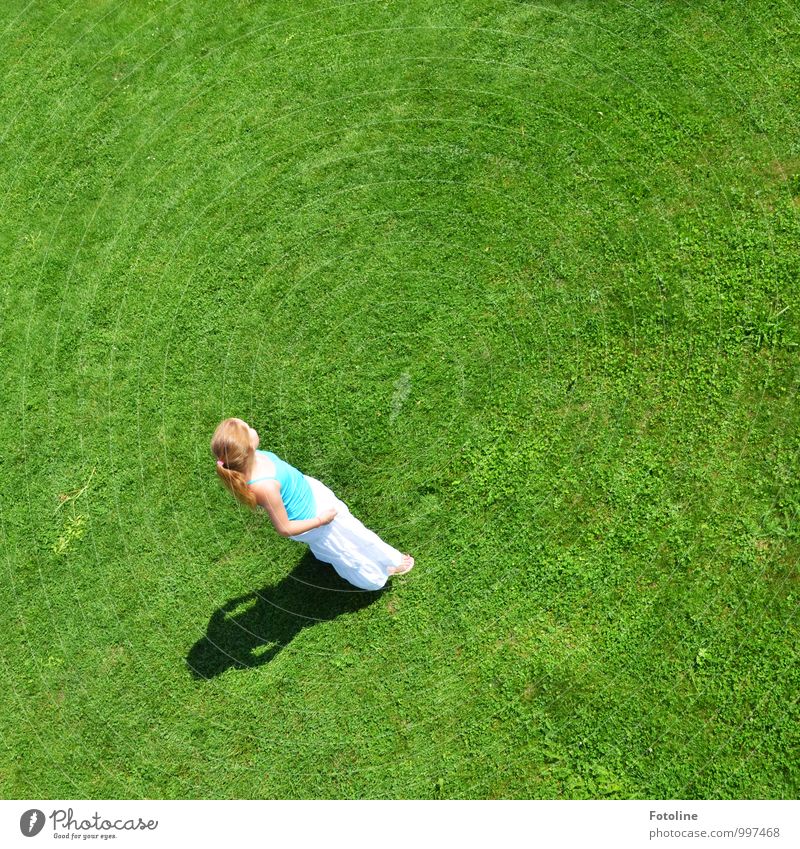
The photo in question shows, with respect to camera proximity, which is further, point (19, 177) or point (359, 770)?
point (19, 177)

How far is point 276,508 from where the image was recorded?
5953mm

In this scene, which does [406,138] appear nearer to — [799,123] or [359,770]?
[799,123]

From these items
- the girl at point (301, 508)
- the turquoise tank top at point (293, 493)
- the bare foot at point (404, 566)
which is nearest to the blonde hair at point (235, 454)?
the girl at point (301, 508)

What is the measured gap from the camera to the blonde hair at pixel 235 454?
562 cm

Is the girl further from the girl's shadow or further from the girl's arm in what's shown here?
the girl's shadow

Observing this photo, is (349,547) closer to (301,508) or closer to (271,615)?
(301,508)

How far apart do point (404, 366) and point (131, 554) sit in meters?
3.92

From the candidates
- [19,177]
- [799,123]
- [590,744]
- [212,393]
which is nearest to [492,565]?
[590,744]

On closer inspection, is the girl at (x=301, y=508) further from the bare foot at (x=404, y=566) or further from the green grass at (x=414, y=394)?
the green grass at (x=414, y=394)

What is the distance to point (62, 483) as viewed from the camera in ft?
27.9

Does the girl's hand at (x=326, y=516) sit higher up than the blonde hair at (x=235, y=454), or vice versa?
the blonde hair at (x=235, y=454)

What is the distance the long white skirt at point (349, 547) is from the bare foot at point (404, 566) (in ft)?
0.38

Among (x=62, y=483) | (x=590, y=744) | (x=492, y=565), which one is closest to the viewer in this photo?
(x=590, y=744)

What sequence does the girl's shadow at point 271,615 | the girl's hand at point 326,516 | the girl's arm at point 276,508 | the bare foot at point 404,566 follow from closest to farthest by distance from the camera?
the girl's arm at point 276,508 < the girl's hand at point 326,516 < the bare foot at point 404,566 < the girl's shadow at point 271,615
